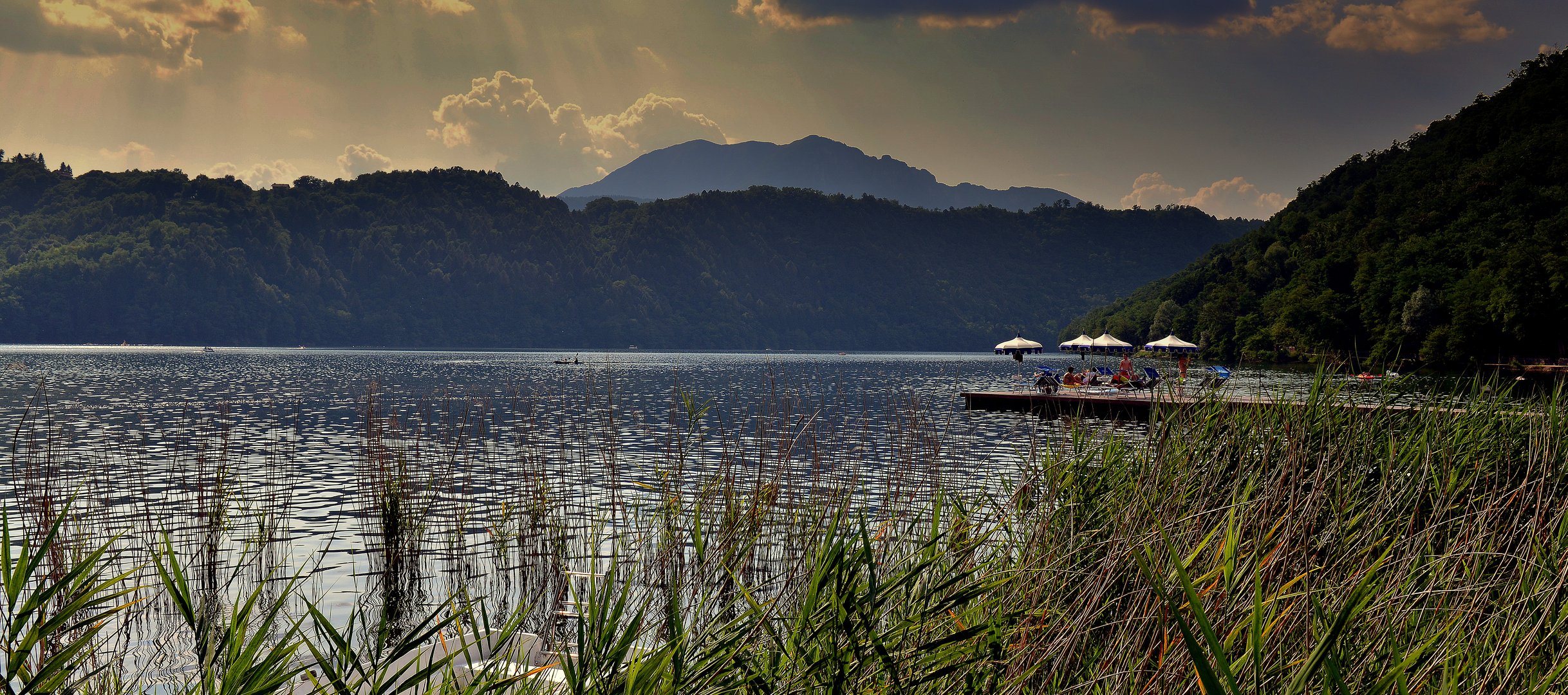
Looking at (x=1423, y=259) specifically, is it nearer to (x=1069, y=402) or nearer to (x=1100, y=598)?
(x=1069, y=402)

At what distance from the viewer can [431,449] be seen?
824 inches

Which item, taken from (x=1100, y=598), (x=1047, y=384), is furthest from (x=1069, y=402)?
(x=1100, y=598)

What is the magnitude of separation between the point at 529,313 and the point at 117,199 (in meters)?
63.6

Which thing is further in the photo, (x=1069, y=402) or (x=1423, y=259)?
(x=1423, y=259)

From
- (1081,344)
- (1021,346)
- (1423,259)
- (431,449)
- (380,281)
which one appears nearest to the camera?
(431,449)

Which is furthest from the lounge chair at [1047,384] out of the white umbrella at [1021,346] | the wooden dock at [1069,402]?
the white umbrella at [1021,346]

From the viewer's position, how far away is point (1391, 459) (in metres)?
5.68

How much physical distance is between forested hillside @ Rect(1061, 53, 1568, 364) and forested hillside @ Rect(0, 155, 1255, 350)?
8258 centimetres

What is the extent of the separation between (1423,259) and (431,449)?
223 ft

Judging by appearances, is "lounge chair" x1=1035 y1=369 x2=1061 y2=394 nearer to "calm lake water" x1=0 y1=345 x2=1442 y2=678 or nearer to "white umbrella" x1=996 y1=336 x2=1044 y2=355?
"calm lake water" x1=0 y1=345 x2=1442 y2=678

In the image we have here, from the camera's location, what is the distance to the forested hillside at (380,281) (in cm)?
14225

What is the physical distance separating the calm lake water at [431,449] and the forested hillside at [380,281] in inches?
3581

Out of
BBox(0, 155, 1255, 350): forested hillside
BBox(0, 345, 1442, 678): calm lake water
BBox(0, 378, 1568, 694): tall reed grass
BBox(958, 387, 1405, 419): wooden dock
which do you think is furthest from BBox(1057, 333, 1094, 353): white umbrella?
BBox(0, 155, 1255, 350): forested hillside

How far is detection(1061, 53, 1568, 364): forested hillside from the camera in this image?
5388 cm
